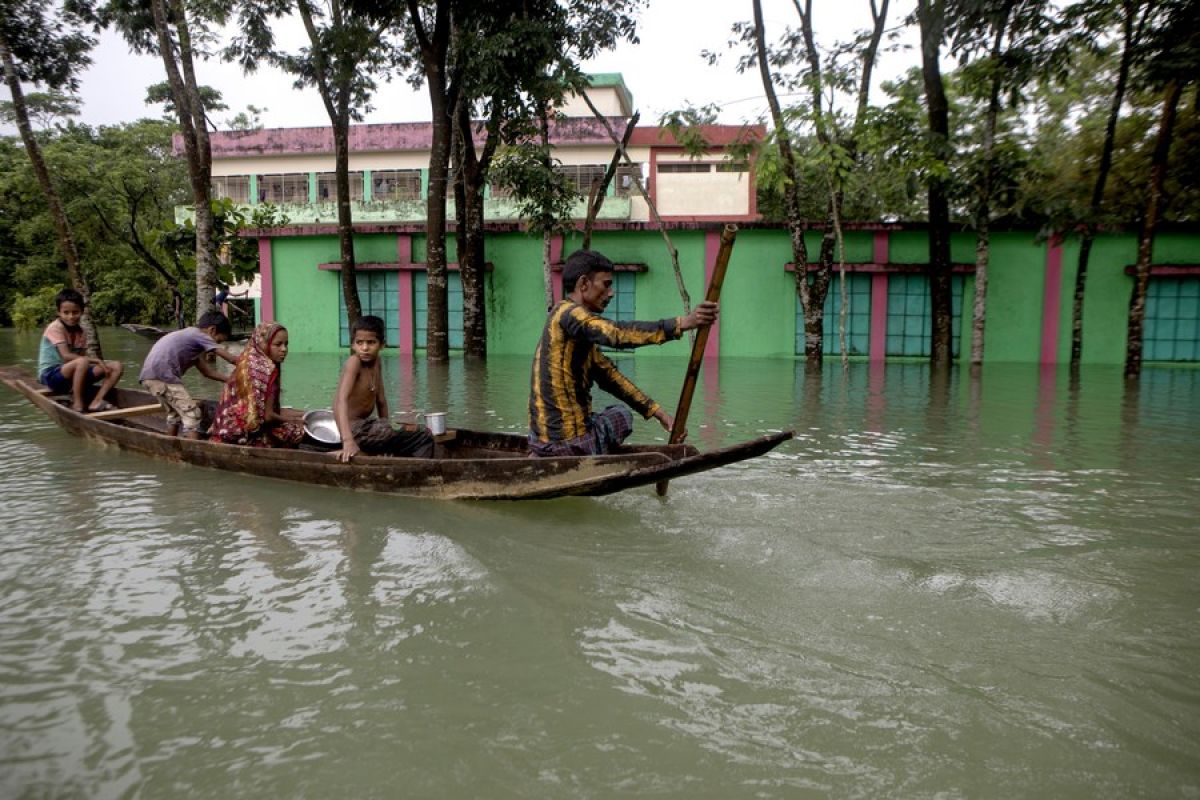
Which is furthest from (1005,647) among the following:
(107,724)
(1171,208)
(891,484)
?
(1171,208)

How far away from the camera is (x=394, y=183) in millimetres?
26297

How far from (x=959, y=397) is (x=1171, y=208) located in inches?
337

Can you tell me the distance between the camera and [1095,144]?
1652cm

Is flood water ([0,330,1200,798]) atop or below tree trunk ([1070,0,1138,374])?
below

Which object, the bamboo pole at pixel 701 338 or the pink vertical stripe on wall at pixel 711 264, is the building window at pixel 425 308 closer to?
the pink vertical stripe on wall at pixel 711 264

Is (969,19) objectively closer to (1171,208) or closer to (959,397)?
(959,397)

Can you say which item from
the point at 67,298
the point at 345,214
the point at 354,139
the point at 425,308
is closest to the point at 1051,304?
the point at 425,308

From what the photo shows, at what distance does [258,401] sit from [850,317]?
45.6ft

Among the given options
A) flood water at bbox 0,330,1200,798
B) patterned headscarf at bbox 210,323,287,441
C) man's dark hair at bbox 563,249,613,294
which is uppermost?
man's dark hair at bbox 563,249,613,294

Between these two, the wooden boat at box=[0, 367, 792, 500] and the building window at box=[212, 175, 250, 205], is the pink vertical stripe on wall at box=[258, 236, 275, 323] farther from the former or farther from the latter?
the wooden boat at box=[0, 367, 792, 500]

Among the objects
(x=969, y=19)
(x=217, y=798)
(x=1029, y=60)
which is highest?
(x=1029, y=60)

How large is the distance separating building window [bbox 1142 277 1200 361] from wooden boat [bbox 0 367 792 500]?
14.9 meters

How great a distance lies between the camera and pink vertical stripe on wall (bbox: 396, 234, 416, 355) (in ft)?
61.8

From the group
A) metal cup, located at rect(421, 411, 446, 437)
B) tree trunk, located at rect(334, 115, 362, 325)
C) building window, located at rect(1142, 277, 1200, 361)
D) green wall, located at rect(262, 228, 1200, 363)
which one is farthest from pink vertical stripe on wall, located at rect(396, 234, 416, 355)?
building window, located at rect(1142, 277, 1200, 361)
